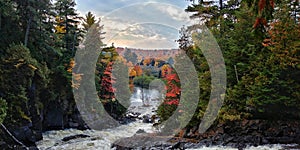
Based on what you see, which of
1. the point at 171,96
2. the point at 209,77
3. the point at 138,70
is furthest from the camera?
the point at 138,70

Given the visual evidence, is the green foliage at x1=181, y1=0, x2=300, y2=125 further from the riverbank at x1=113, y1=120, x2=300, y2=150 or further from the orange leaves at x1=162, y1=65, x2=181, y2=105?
the orange leaves at x1=162, y1=65, x2=181, y2=105

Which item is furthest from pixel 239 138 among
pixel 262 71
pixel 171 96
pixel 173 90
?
pixel 171 96

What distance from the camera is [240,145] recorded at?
13758 millimetres

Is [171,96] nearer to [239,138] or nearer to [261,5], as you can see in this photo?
[239,138]

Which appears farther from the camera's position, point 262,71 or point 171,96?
point 171,96

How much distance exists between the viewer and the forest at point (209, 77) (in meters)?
14.1

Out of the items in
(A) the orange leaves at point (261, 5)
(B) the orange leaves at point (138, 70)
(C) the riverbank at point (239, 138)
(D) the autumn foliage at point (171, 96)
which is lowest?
(C) the riverbank at point (239, 138)

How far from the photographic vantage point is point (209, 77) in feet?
57.0

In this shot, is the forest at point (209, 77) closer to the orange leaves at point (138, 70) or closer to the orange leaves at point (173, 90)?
the orange leaves at point (173, 90)

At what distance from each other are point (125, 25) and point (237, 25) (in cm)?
1303

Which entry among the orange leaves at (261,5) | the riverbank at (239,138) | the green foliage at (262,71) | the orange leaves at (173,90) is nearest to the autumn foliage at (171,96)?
the orange leaves at (173,90)

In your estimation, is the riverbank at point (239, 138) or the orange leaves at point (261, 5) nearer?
the orange leaves at point (261, 5)

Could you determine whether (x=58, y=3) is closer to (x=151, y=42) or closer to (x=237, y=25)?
(x=151, y=42)

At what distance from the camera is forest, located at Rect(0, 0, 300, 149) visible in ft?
46.1
